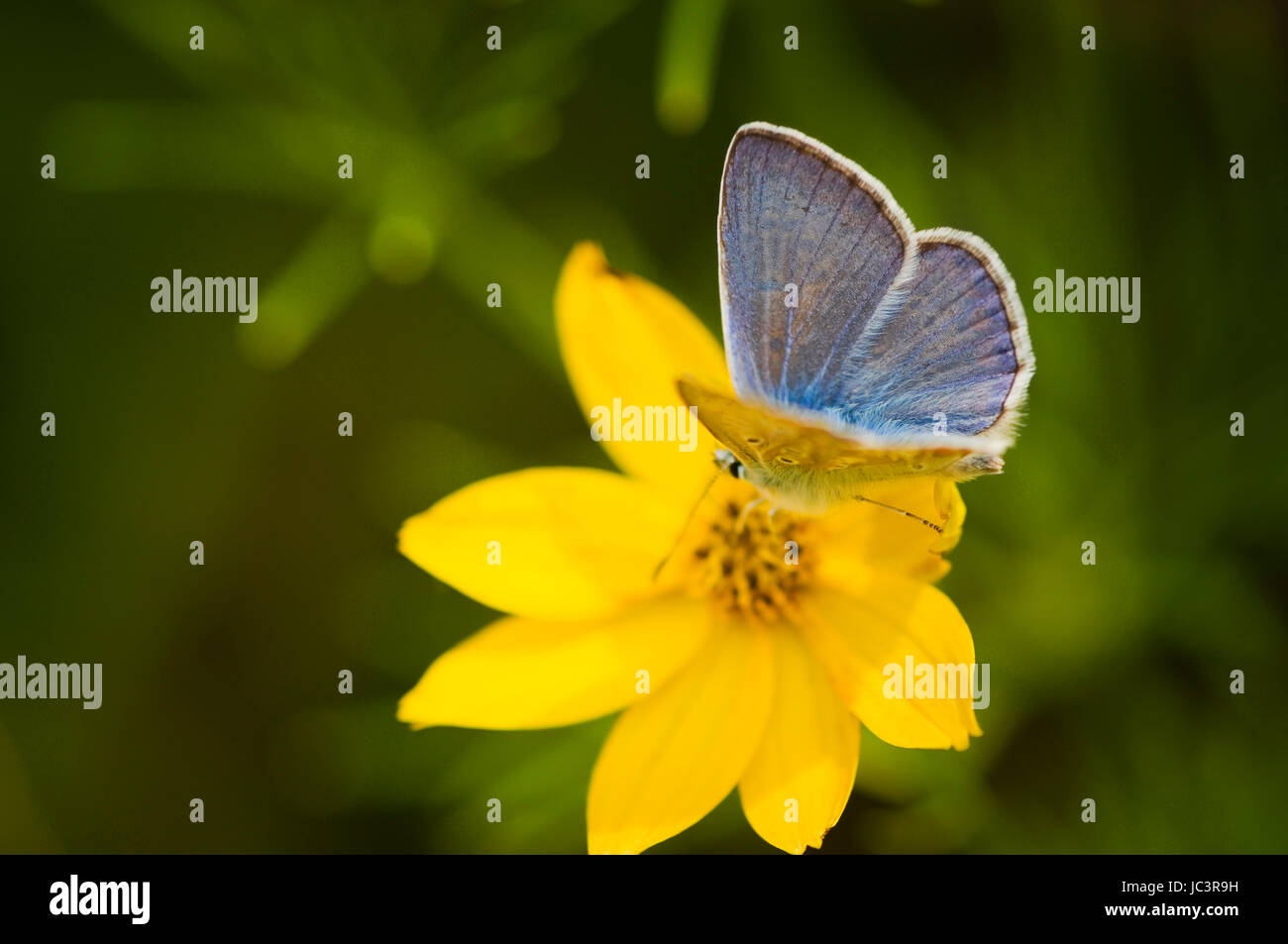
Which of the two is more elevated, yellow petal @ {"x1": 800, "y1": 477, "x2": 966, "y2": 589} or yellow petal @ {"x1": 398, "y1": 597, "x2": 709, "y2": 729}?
yellow petal @ {"x1": 800, "y1": 477, "x2": 966, "y2": 589}

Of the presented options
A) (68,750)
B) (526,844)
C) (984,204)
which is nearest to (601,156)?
(984,204)

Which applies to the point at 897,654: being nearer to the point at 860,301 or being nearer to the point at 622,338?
the point at 860,301

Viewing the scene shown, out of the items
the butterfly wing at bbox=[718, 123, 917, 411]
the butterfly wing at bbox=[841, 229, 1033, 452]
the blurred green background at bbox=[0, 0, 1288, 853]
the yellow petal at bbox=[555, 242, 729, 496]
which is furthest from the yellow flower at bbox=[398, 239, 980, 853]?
the blurred green background at bbox=[0, 0, 1288, 853]

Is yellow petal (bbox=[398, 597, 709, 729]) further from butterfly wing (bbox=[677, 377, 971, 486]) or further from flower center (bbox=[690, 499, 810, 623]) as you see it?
butterfly wing (bbox=[677, 377, 971, 486])

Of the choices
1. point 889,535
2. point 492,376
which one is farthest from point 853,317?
point 492,376

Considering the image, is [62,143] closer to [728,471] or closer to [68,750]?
[68,750]

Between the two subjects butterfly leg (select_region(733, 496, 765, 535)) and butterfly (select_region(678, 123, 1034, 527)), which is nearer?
butterfly (select_region(678, 123, 1034, 527))

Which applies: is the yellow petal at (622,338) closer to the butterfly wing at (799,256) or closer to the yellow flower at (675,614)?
the yellow flower at (675,614)
